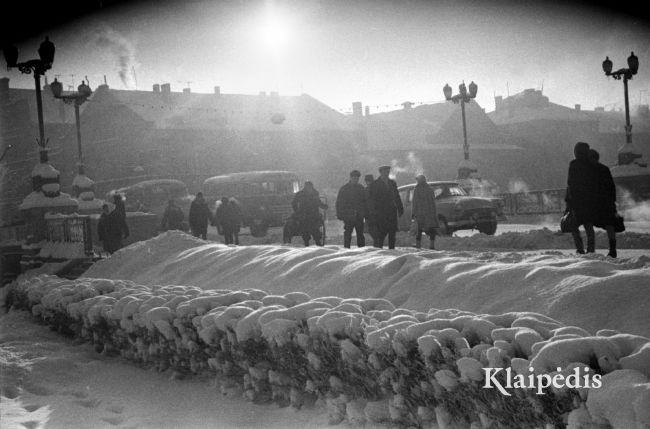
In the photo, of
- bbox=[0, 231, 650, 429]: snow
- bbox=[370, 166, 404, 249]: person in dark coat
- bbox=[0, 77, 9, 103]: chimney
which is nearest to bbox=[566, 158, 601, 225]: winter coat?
bbox=[0, 231, 650, 429]: snow

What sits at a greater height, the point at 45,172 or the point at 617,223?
the point at 45,172

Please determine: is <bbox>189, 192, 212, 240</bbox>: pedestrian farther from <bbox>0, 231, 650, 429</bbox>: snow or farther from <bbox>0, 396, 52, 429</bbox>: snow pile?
<bbox>0, 396, 52, 429</bbox>: snow pile

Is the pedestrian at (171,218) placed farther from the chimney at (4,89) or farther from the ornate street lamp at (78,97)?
the chimney at (4,89)

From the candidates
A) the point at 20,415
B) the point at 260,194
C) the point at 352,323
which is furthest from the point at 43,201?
the point at 352,323

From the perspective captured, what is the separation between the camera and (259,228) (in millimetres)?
27719

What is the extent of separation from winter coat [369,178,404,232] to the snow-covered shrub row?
22.8 feet

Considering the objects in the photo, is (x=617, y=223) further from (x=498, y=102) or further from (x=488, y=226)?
(x=498, y=102)

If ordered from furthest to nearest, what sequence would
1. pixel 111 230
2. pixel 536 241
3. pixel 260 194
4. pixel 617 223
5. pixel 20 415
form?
pixel 260 194 → pixel 111 230 → pixel 536 241 → pixel 617 223 → pixel 20 415

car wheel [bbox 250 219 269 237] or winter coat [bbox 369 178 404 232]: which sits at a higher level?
winter coat [bbox 369 178 404 232]

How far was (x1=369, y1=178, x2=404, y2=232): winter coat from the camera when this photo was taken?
13961mm

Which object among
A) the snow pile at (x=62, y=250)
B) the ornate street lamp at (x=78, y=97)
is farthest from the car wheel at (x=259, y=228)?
the snow pile at (x=62, y=250)

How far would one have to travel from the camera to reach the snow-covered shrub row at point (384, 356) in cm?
322

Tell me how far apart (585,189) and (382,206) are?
4190mm

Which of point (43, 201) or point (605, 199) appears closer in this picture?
point (605, 199)
